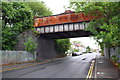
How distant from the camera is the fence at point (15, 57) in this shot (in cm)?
2119

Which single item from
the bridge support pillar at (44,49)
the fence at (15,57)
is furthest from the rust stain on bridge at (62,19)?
the fence at (15,57)

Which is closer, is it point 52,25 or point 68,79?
point 68,79

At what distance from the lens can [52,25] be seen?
94.4 ft

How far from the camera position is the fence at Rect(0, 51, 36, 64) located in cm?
2119

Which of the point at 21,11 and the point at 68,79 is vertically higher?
the point at 21,11

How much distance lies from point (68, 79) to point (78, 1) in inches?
391

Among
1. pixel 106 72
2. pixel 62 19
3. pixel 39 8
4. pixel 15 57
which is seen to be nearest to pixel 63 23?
pixel 62 19

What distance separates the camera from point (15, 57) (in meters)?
23.8

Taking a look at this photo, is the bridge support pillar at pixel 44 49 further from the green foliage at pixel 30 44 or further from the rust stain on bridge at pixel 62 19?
the rust stain on bridge at pixel 62 19

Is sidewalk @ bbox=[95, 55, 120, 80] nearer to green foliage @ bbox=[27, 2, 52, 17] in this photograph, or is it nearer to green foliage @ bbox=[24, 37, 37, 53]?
green foliage @ bbox=[24, 37, 37, 53]

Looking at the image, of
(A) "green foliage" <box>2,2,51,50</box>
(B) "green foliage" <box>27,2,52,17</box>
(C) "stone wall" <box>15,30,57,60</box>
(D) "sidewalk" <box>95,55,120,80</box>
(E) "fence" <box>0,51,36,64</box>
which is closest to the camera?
(D) "sidewalk" <box>95,55,120,80</box>

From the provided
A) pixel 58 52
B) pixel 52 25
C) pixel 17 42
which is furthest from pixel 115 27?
pixel 58 52

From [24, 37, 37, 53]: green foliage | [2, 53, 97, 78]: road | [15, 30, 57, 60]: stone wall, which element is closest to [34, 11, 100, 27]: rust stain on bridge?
[15, 30, 57, 60]: stone wall

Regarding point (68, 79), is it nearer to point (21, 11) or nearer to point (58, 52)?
point (21, 11)
